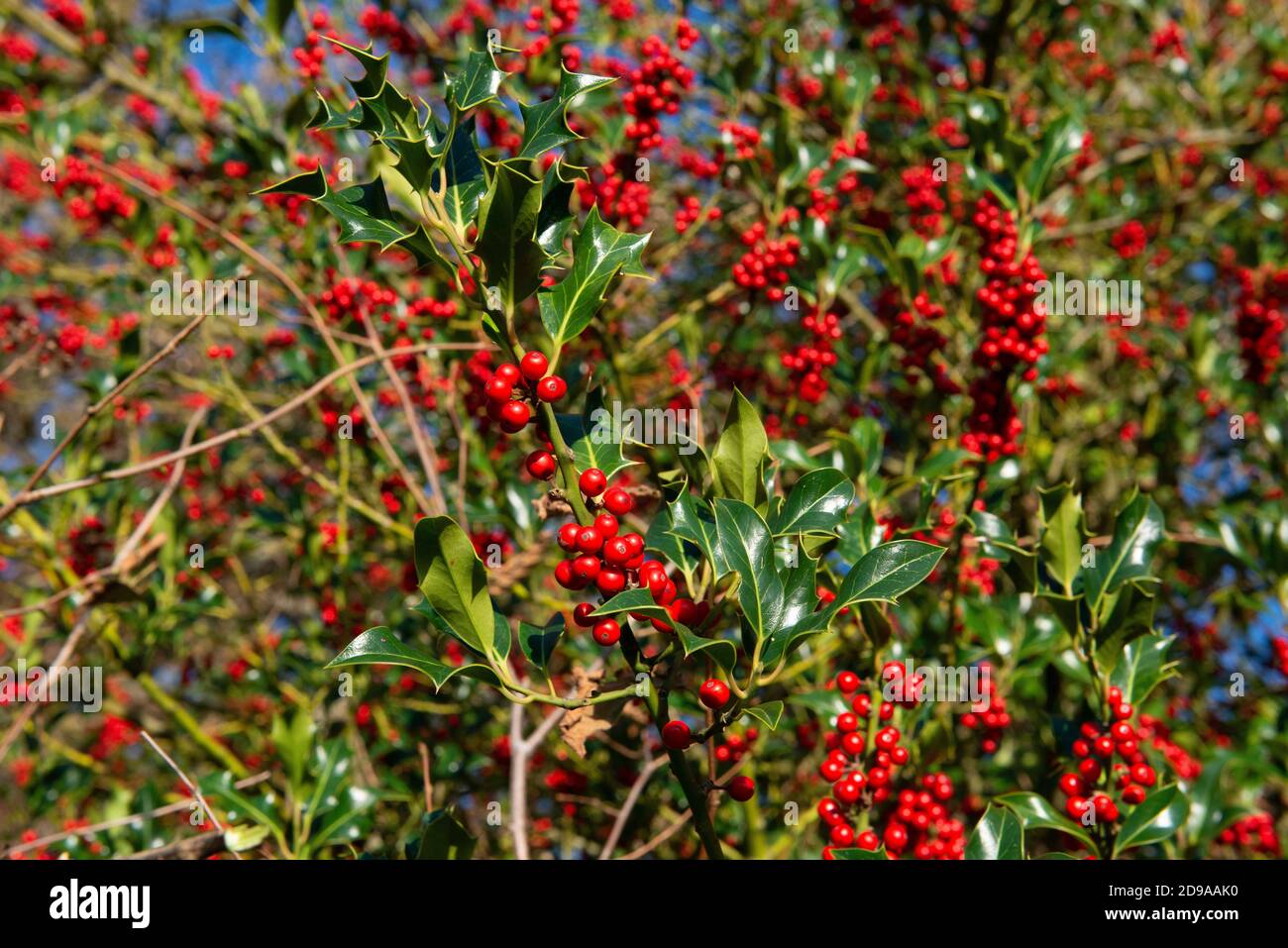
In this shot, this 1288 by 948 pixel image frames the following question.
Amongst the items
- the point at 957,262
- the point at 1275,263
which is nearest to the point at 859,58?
the point at 957,262

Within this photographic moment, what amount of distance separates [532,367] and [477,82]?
0.46 metres

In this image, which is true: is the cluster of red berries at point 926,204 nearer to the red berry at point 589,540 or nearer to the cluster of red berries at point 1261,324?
the cluster of red berries at point 1261,324

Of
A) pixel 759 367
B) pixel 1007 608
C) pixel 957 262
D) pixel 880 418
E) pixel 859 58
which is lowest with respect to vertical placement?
pixel 1007 608

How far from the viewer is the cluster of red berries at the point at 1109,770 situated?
1.73m

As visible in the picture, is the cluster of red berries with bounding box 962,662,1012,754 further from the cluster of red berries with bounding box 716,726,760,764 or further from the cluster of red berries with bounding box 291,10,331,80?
the cluster of red berries with bounding box 291,10,331,80

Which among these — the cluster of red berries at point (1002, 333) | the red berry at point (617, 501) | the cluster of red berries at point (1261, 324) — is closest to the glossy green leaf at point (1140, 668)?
the cluster of red berries at point (1002, 333)

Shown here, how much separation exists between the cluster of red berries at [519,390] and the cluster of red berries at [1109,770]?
1.19m

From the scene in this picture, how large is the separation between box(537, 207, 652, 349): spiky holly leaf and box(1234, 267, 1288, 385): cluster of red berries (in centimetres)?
280

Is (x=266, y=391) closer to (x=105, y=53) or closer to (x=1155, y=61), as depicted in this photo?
(x=105, y=53)

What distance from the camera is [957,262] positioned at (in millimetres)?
3318

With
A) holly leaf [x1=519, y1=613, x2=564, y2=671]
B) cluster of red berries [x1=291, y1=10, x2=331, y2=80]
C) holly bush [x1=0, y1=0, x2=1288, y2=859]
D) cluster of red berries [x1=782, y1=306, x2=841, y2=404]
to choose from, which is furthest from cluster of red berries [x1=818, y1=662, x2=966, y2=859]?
cluster of red berries [x1=291, y1=10, x2=331, y2=80]
